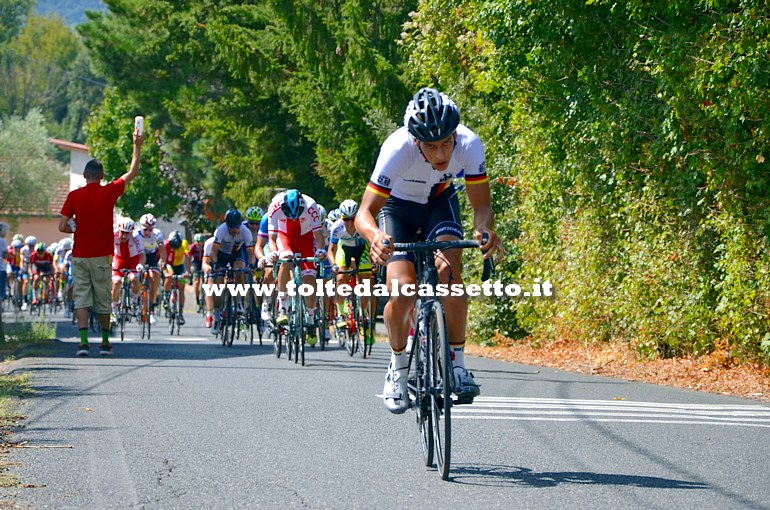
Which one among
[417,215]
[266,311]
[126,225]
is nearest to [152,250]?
[126,225]

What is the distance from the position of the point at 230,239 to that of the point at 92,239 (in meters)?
4.09

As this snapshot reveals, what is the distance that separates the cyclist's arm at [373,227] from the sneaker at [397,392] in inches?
29.6

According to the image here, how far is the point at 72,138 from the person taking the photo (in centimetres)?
10438

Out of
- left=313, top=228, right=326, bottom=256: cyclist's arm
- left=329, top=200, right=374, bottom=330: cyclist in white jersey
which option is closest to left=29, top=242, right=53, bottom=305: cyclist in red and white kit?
left=329, top=200, right=374, bottom=330: cyclist in white jersey

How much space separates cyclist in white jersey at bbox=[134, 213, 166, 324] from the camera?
21188 millimetres

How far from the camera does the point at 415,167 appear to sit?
24.1 ft

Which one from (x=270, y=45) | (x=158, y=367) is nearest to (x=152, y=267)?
(x=158, y=367)

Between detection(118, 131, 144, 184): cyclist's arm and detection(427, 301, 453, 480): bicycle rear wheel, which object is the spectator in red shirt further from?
detection(427, 301, 453, 480): bicycle rear wheel

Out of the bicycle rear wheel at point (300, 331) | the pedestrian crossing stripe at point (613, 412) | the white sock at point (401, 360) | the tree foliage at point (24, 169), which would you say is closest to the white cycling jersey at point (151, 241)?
the bicycle rear wheel at point (300, 331)

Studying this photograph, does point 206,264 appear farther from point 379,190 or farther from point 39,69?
point 39,69

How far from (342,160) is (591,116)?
15.6 metres

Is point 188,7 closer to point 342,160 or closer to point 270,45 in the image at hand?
point 270,45

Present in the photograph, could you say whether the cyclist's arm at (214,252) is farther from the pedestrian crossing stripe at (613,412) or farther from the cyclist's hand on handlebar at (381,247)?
the cyclist's hand on handlebar at (381,247)

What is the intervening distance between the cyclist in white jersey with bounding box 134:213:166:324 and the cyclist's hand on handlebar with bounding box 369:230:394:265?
47.1 ft
